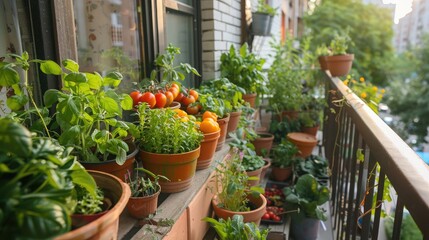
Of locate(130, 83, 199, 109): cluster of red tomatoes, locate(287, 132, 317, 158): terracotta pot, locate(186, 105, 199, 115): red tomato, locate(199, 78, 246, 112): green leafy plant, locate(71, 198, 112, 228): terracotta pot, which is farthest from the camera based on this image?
locate(287, 132, 317, 158): terracotta pot

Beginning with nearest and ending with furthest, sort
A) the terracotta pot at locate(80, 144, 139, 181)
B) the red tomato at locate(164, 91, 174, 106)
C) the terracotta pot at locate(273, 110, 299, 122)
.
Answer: the terracotta pot at locate(80, 144, 139, 181), the red tomato at locate(164, 91, 174, 106), the terracotta pot at locate(273, 110, 299, 122)

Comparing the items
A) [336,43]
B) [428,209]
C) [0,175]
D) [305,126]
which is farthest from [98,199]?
[336,43]

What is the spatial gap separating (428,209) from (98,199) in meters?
0.79

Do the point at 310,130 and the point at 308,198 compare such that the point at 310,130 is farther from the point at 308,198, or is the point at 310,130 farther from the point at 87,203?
the point at 87,203

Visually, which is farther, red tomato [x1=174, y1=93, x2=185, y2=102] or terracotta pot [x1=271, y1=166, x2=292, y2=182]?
terracotta pot [x1=271, y1=166, x2=292, y2=182]

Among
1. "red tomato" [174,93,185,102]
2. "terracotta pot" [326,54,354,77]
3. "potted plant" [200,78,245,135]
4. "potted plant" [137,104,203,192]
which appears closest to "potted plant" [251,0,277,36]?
"terracotta pot" [326,54,354,77]

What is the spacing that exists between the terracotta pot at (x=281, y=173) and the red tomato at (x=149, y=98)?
1.70m

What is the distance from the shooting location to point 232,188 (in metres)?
1.72

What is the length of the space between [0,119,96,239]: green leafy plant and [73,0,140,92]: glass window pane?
3.23ft

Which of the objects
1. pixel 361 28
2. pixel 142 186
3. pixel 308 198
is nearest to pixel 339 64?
pixel 308 198

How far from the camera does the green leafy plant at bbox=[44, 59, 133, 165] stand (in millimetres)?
990

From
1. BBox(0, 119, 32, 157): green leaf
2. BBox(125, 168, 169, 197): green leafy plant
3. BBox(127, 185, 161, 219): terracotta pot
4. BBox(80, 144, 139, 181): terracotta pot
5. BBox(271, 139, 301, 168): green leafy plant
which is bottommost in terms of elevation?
BBox(271, 139, 301, 168): green leafy plant

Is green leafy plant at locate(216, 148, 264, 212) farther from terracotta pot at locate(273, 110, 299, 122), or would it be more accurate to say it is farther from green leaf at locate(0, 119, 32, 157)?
terracotta pot at locate(273, 110, 299, 122)

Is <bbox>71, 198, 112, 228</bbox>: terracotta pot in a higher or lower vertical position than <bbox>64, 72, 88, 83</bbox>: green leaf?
lower
